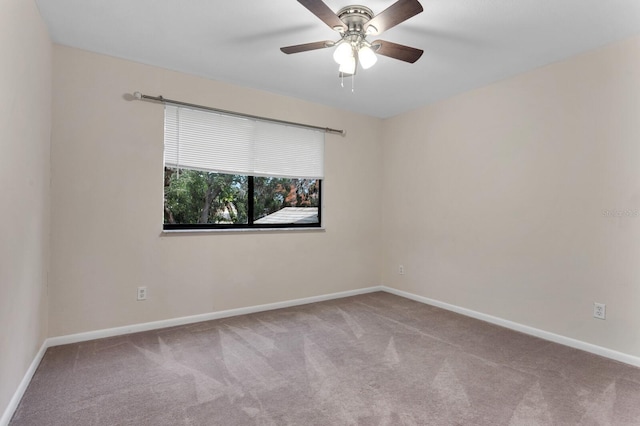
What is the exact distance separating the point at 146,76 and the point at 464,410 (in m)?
3.55

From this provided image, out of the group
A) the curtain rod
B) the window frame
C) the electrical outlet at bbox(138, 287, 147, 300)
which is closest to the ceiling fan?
the curtain rod

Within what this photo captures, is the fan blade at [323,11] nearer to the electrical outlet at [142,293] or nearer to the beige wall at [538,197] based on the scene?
the beige wall at [538,197]

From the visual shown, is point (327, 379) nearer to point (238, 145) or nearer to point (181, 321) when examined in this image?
point (181, 321)

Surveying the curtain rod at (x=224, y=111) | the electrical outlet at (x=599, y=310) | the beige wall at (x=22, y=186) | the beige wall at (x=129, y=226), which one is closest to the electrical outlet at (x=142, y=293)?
the beige wall at (x=129, y=226)

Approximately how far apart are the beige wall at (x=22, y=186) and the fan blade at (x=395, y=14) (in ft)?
6.16

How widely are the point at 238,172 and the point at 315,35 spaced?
1.59m

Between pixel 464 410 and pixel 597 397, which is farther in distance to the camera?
pixel 597 397

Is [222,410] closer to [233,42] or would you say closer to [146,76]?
[233,42]

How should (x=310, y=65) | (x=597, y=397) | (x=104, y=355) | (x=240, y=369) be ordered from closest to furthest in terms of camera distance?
(x=597, y=397)
(x=240, y=369)
(x=104, y=355)
(x=310, y=65)

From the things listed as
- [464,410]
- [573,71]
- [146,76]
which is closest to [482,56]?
[573,71]

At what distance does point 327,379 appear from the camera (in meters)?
2.20

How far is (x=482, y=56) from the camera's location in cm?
280

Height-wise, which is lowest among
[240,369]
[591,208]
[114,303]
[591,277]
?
[240,369]

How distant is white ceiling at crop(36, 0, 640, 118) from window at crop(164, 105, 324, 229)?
0.42 meters
